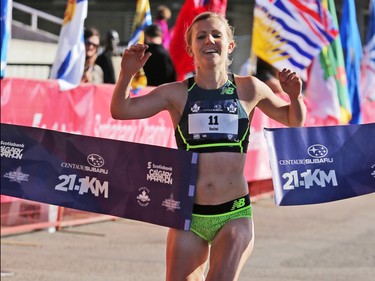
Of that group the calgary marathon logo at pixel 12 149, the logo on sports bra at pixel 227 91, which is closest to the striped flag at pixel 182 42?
the calgary marathon logo at pixel 12 149

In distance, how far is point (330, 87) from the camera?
1620 centimetres

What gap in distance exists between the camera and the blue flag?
645 inches

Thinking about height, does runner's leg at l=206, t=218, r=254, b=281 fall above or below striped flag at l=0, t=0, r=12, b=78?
below

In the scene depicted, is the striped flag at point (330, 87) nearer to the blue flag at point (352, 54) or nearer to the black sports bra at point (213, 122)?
the blue flag at point (352, 54)

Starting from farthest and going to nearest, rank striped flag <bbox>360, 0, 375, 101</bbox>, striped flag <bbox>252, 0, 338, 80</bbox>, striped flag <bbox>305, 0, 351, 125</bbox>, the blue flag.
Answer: striped flag <bbox>360, 0, 375, 101</bbox> → the blue flag → striped flag <bbox>305, 0, 351, 125</bbox> → striped flag <bbox>252, 0, 338, 80</bbox>

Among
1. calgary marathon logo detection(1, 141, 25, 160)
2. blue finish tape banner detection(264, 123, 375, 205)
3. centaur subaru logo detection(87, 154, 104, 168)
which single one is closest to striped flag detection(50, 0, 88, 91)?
calgary marathon logo detection(1, 141, 25, 160)

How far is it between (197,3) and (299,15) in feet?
8.35

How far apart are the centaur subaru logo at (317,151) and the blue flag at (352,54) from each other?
9.62 metres

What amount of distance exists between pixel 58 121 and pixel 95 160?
508 centimetres

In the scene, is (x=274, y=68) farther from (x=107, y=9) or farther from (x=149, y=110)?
(x=107, y=9)

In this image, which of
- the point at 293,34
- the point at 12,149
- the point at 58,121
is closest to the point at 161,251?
the point at 58,121

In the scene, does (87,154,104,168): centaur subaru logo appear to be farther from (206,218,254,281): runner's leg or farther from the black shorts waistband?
(206,218,254,281): runner's leg

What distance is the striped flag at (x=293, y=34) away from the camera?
456 inches

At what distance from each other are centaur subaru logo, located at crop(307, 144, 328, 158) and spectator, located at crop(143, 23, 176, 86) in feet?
23.4
